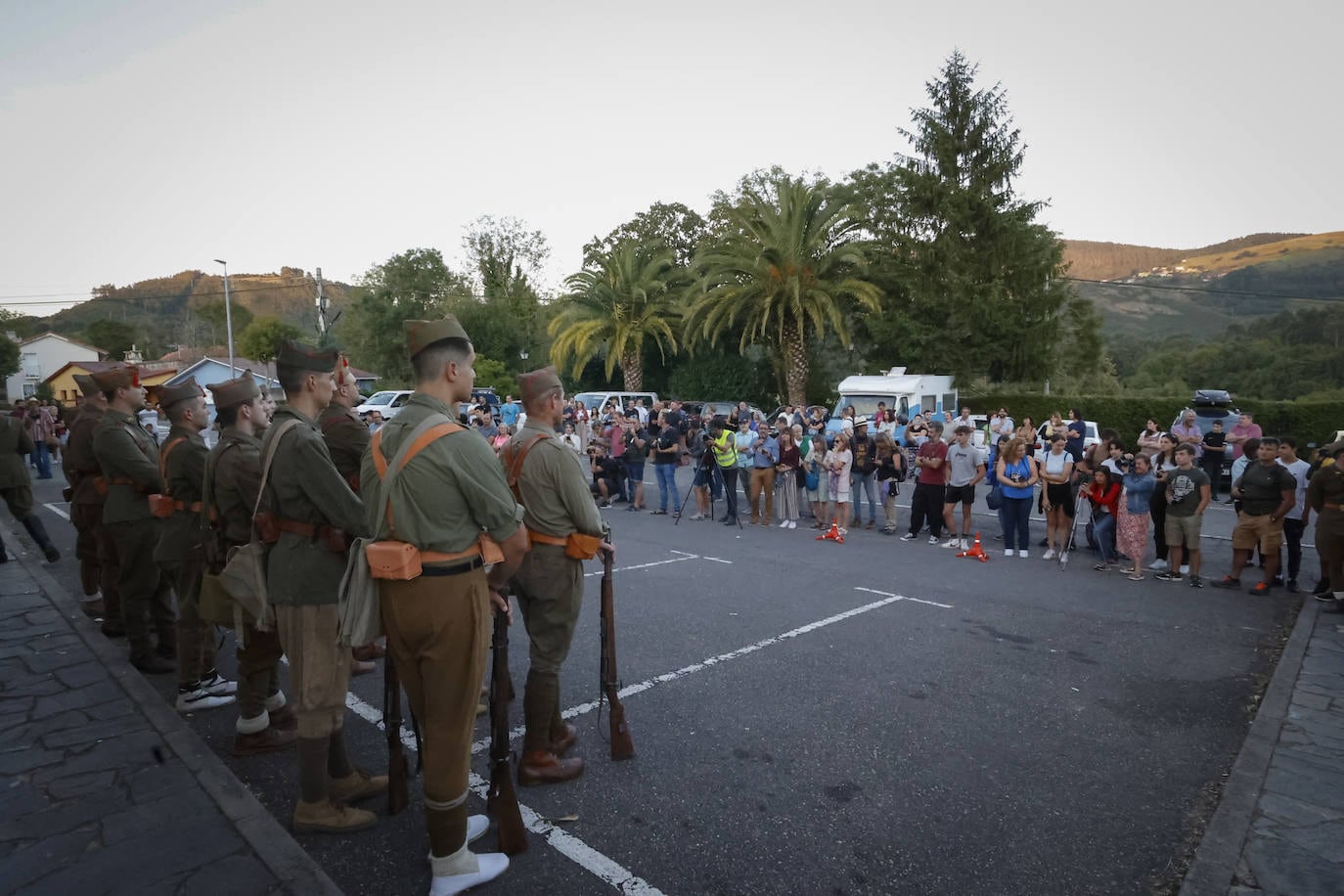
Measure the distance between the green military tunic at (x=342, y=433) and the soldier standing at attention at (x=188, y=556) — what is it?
2.85 feet

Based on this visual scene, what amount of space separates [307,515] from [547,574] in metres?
1.19

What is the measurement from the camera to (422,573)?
288 centimetres

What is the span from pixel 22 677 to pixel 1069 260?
35904 mm

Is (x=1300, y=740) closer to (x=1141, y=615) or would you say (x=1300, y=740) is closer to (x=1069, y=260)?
(x=1141, y=615)

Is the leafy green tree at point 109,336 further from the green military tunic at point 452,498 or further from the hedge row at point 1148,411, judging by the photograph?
the green military tunic at point 452,498

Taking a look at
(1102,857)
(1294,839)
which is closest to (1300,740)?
(1294,839)

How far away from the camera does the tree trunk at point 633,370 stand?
31.9 metres

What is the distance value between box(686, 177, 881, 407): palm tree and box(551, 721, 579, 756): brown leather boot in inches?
827

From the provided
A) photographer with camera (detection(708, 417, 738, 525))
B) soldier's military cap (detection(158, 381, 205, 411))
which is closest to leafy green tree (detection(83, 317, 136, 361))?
photographer with camera (detection(708, 417, 738, 525))

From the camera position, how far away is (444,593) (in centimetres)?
289

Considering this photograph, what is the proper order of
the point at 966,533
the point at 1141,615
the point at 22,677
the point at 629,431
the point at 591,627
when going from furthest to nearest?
1. the point at 629,431
2. the point at 966,533
3. the point at 1141,615
4. the point at 591,627
5. the point at 22,677

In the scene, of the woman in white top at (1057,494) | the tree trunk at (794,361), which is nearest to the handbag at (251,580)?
the woman in white top at (1057,494)

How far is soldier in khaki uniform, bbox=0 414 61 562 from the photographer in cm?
855

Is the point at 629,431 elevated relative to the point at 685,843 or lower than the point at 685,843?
elevated
